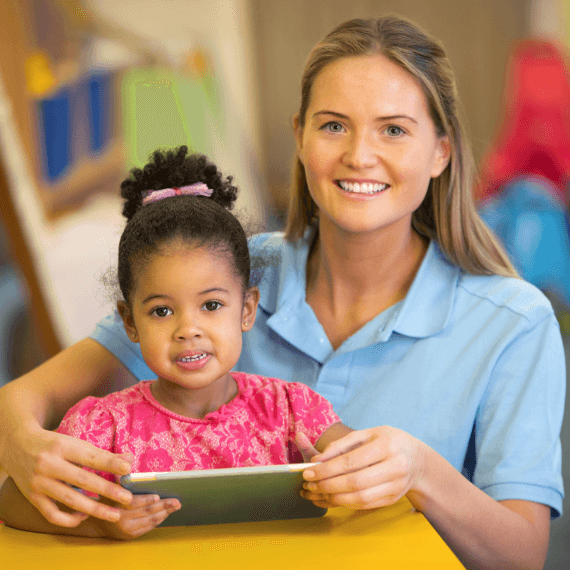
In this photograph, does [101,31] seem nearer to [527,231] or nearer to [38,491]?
[527,231]

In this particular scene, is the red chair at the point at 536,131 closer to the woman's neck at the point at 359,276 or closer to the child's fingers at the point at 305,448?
the woman's neck at the point at 359,276

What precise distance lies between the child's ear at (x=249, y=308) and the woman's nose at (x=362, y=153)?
14.9 inches

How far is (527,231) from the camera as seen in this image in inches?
145

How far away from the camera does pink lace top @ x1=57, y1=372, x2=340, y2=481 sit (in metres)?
1.19

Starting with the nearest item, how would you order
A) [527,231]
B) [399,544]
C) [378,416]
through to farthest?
[399,544] → [378,416] → [527,231]

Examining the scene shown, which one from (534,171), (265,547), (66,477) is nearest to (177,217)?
(66,477)

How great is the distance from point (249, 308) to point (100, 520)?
1.55 feet

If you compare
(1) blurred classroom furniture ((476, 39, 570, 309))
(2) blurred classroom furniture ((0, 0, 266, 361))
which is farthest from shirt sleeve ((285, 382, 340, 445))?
(1) blurred classroom furniture ((476, 39, 570, 309))

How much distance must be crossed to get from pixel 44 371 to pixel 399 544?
2.84 ft

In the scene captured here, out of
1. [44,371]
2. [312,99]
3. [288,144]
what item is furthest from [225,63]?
[44,371]

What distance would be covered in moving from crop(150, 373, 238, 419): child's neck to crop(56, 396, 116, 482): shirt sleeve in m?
0.10

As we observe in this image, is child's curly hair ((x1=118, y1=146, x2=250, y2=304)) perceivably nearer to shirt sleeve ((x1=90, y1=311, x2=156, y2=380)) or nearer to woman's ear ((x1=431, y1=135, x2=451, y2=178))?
shirt sleeve ((x1=90, y1=311, x2=156, y2=380))

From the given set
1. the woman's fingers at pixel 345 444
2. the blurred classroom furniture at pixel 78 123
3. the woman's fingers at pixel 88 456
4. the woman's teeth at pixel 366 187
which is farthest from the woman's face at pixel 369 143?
the blurred classroom furniture at pixel 78 123

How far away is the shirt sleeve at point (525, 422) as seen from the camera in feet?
4.34
